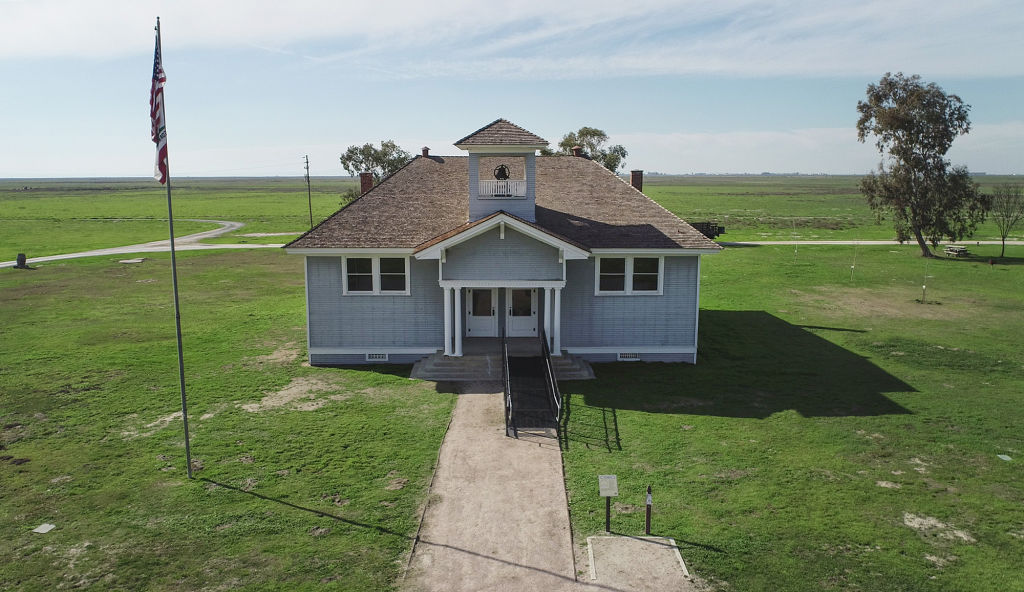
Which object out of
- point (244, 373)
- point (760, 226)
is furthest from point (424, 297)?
point (760, 226)

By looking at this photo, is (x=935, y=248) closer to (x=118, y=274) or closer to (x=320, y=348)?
(x=320, y=348)

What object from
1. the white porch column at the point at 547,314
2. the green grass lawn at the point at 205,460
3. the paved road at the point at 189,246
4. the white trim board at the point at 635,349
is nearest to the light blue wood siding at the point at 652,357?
the white trim board at the point at 635,349

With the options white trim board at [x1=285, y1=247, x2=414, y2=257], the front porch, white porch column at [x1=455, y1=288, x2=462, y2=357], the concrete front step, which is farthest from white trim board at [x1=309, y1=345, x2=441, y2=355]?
white trim board at [x1=285, y1=247, x2=414, y2=257]

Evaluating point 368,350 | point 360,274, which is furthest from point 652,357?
point 360,274

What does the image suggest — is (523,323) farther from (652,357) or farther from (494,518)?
(494,518)

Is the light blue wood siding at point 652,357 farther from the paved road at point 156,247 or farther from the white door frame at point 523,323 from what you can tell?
the paved road at point 156,247
